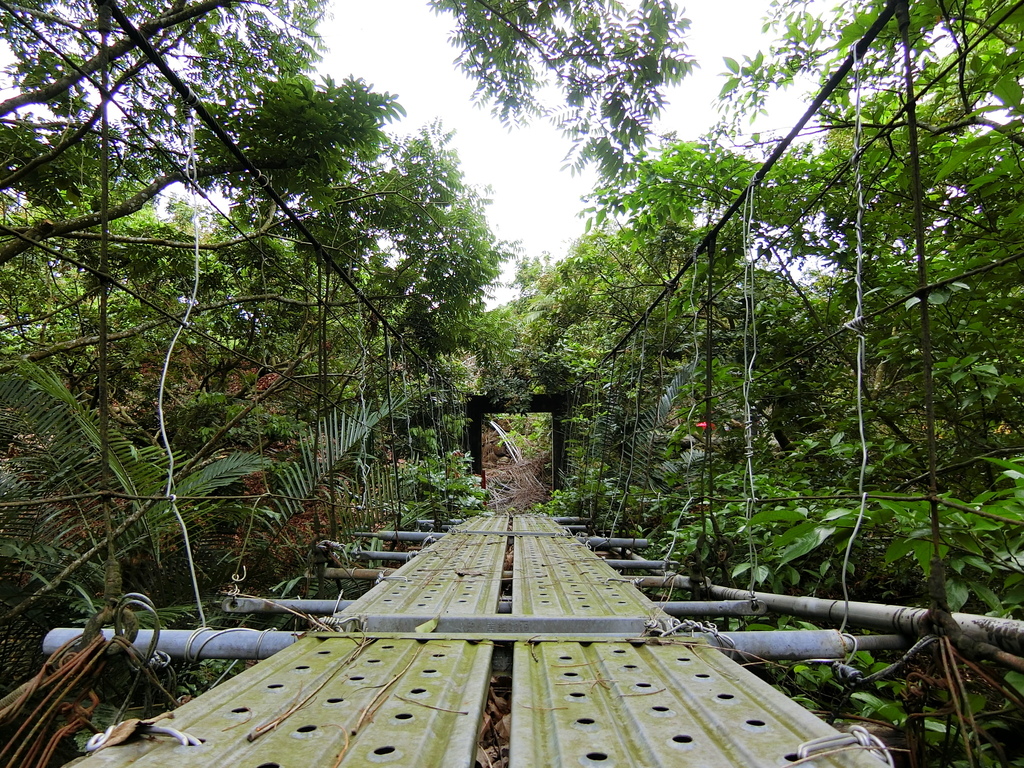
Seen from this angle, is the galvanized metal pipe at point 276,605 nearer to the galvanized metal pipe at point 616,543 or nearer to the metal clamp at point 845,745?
the metal clamp at point 845,745

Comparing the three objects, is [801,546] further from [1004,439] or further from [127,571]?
[127,571]

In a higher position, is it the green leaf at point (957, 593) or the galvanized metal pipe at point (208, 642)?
the green leaf at point (957, 593)

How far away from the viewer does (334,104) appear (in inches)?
112

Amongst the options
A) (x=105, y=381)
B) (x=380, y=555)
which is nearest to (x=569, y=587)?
(x=380, y=555)

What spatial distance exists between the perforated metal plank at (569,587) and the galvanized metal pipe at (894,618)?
0.30 meters

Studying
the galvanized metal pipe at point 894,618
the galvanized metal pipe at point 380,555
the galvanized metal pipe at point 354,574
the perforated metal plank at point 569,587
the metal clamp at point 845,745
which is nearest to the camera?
the metal clamp at point 845,745

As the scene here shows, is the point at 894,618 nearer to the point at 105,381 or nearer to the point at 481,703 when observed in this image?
the point at 481,703

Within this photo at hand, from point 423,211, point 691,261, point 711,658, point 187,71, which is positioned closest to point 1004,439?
point 691,261

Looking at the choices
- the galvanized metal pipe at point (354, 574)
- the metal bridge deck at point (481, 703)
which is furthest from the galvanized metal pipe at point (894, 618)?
the galvanized metal pipe at point (354, 574)

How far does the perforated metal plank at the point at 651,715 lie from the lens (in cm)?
60

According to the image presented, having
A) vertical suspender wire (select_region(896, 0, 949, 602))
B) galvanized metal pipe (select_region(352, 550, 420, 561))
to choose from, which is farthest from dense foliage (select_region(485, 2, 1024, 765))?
galvanized metal pipe (select_region(352, 550, 420, 561))

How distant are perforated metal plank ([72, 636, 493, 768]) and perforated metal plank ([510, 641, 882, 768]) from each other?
86 mm

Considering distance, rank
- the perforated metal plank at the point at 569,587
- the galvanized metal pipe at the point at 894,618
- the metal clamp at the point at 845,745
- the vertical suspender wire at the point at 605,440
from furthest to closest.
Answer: the vertical suspender wire at the point at 605,440 → the perforated metal plank at the point at 569,587 → the galvanized metal pipe at the point at 894,618 → the metal clamp at the point at 845,745

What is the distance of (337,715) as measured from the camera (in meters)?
0.71
